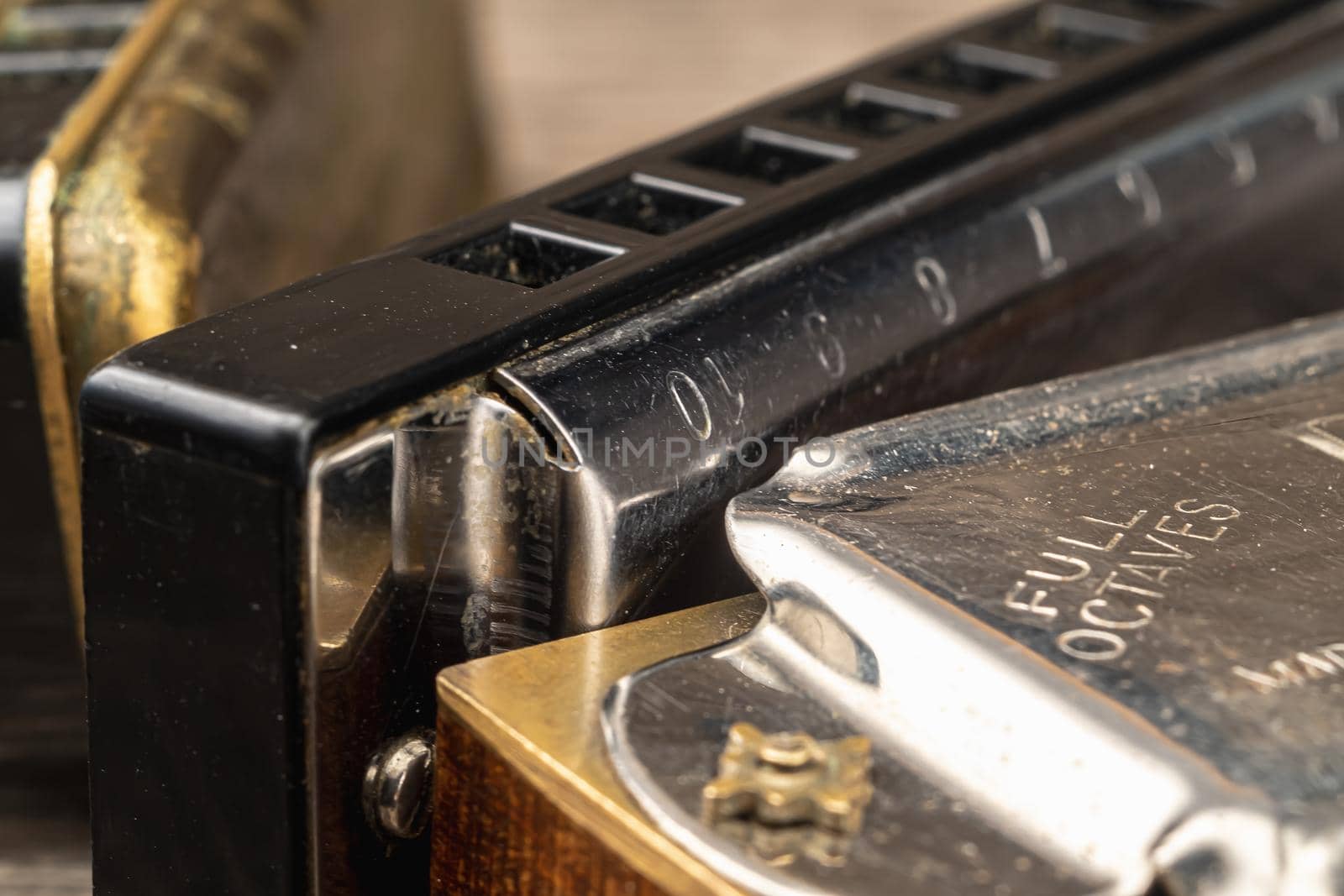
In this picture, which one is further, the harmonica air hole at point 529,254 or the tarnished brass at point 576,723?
→ the harmonica air hole at point 529,254

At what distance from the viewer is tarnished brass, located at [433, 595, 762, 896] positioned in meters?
0.36

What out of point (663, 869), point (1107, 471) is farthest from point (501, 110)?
point (663, 869)

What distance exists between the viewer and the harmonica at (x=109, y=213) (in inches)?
23.8

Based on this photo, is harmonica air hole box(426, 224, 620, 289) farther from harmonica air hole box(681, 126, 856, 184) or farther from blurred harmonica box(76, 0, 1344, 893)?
harmonica air hole box(681, 126, 856, 184)

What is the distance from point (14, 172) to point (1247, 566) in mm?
478

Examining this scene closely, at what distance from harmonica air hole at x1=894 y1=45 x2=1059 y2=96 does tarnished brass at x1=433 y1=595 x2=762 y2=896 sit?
384mm

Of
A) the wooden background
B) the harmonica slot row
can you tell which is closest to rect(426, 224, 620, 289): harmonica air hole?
the harmonica slot row

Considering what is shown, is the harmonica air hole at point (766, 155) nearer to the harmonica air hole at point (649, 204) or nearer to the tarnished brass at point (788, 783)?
the harmonica air hole at point (649, 204)

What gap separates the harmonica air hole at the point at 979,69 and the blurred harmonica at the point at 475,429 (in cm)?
10

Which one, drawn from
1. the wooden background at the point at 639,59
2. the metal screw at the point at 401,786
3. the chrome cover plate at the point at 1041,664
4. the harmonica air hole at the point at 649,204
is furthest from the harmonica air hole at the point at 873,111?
the wooden background at the point at 639,59

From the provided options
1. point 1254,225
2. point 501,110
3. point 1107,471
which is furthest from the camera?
point 501,110

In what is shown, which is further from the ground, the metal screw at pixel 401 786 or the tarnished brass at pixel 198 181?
the tarnished brass at pixel 198 181

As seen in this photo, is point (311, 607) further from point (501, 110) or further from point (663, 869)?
point (501, 110)

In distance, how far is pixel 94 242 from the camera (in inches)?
24.0
